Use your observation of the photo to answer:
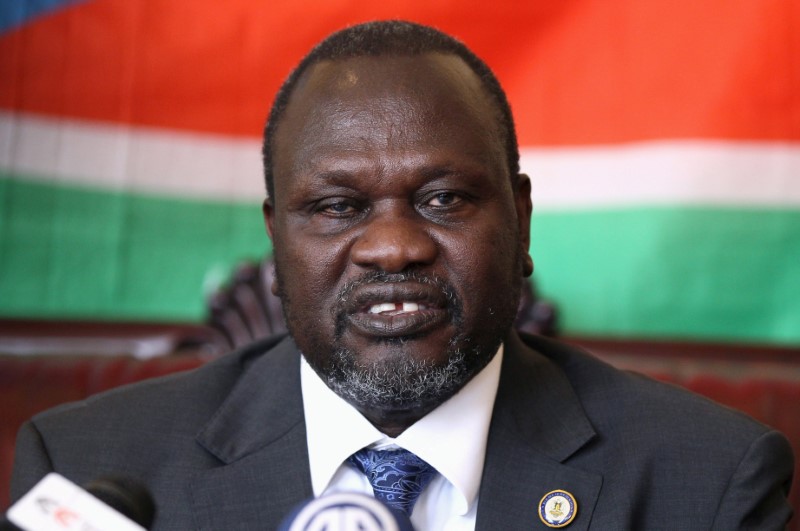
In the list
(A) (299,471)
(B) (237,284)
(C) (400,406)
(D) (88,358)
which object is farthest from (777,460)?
(D) (88,358)

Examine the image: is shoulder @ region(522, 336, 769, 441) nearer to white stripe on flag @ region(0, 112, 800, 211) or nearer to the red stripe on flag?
white stripe on flag @ region(0, 112, 800, 211)

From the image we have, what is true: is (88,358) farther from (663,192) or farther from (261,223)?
(663,192)

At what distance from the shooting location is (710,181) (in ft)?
9.32

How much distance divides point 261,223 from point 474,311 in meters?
1.43

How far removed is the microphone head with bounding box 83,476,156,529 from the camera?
44.3 inches

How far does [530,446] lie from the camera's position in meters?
1.86

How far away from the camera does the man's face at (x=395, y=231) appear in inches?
65.3

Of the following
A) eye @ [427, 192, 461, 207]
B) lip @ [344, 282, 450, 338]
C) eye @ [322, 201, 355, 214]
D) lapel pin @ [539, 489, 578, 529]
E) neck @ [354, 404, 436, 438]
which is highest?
eye @ [427, 192, 461, 207]

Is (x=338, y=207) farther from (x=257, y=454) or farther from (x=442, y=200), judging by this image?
(x=257, y=454)

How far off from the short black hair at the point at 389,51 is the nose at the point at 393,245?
0.32m

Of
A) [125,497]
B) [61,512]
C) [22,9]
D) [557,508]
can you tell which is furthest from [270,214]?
[22,9]

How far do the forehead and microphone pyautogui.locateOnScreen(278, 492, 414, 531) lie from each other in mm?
834

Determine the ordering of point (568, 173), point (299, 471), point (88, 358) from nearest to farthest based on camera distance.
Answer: point (299, 471), point (88, 358), point (568, 173)

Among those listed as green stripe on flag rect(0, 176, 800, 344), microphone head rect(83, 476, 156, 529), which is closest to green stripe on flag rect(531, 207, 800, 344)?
green stripe on flag rect(0, 176, 800, 344)
